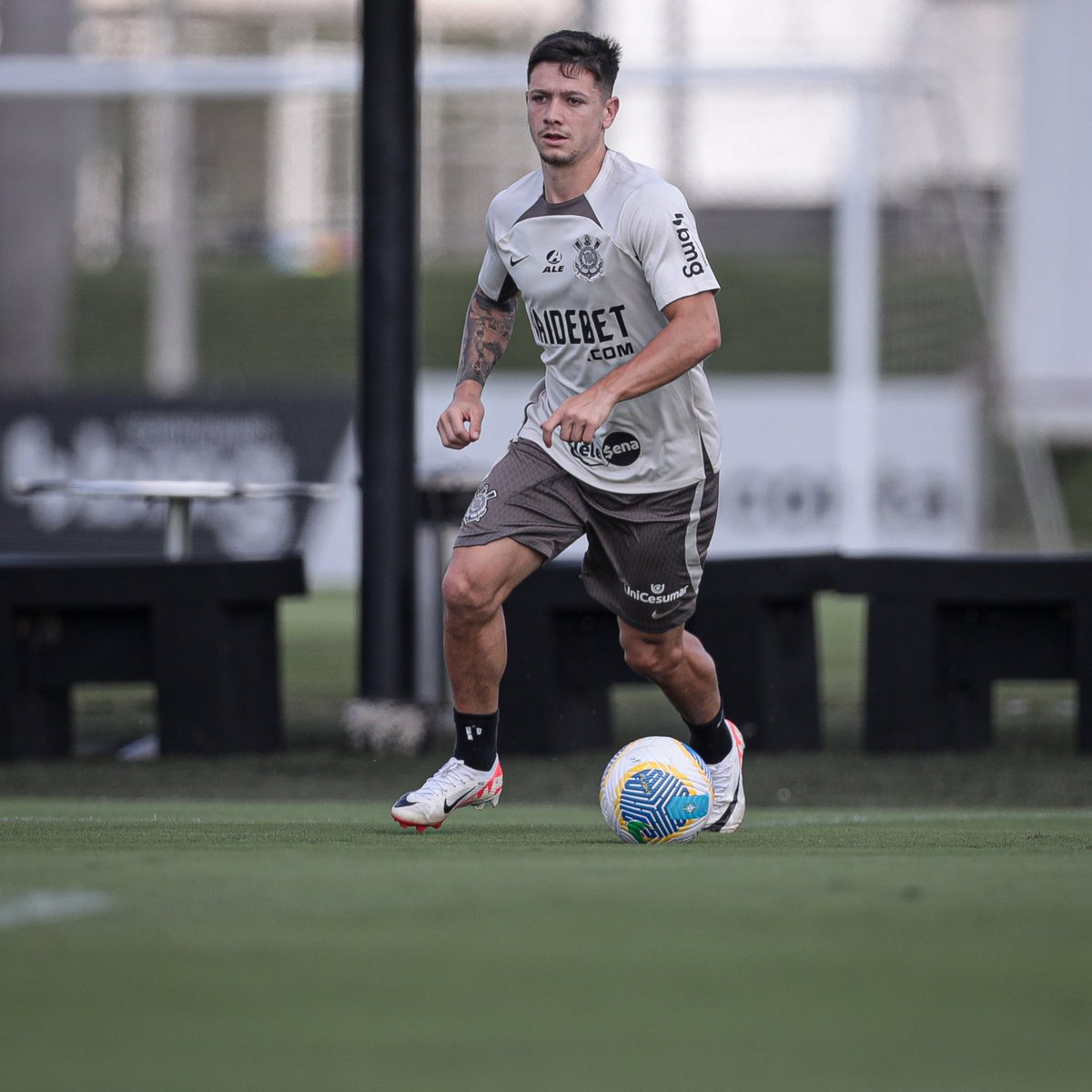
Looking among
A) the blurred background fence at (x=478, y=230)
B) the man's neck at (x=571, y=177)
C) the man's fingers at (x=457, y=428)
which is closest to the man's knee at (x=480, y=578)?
the man's fingers at (x=457, y=428)

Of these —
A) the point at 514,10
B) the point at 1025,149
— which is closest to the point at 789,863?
the point at 1025,149

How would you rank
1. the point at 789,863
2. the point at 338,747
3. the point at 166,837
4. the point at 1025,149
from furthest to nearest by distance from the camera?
1. the point at 1025,149
2. the point at 338,747
3. the point at 166,837
4. the point at 789,863

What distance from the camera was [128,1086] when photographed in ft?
6.84

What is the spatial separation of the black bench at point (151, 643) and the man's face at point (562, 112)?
12.4 feet

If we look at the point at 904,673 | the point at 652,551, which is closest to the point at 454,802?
the point at 652,551

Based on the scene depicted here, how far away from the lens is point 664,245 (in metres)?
4.84

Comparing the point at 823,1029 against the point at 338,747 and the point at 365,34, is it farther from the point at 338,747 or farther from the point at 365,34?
the point at 365,34

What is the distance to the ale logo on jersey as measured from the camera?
→ 16.9 feet

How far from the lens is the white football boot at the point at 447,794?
4879 millimetres

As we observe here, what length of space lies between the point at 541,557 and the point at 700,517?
50 cm

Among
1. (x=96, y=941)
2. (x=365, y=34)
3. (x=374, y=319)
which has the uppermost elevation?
(x=365, y=34)

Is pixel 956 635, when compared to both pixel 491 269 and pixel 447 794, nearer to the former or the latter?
pixel 491 269

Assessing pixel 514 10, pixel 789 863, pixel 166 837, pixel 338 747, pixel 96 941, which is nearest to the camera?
pixel 96 941

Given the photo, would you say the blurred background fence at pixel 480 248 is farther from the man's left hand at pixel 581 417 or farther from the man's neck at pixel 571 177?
the man's left hand at pixel 581 417
